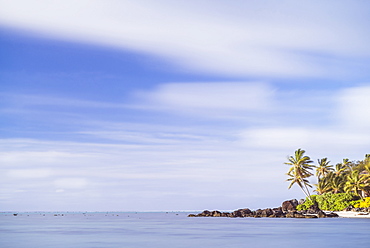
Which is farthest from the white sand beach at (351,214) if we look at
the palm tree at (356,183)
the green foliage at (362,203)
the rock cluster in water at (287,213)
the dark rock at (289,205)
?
the dark rock at (289,205)

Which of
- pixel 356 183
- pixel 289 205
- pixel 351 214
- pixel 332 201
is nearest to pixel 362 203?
pixel 351 214

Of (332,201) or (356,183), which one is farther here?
(332,201)

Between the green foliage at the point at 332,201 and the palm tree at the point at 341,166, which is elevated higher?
the palm tree at the point at 341,166

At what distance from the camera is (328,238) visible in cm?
4875

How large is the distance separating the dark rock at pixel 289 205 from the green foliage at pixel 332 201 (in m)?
4.43

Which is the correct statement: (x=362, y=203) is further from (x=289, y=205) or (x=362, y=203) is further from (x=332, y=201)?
(x=289, y=205)

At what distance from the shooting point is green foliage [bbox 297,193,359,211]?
327 ft

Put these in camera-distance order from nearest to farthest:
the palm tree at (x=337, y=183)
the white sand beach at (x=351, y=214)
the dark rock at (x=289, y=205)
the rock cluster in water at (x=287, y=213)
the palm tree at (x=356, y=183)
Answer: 1. the white sand beach at (x=351, y=214)
2. the palm tree at (x=356, y=183)
3. the rock cluster in water at (x=287, y=213)
4. the palm tree at (x=337, y=183)
5. the dark rock at (x=289, y=205)

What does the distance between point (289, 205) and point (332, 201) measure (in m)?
15.0

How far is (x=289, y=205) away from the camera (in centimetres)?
11588

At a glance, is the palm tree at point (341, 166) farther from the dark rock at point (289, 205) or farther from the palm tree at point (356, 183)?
the palm tree at point (356, 183)

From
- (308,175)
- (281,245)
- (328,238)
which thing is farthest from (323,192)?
(281,245)

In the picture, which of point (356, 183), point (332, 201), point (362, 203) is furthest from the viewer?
point (332, 201)

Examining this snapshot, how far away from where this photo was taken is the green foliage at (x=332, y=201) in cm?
9956
